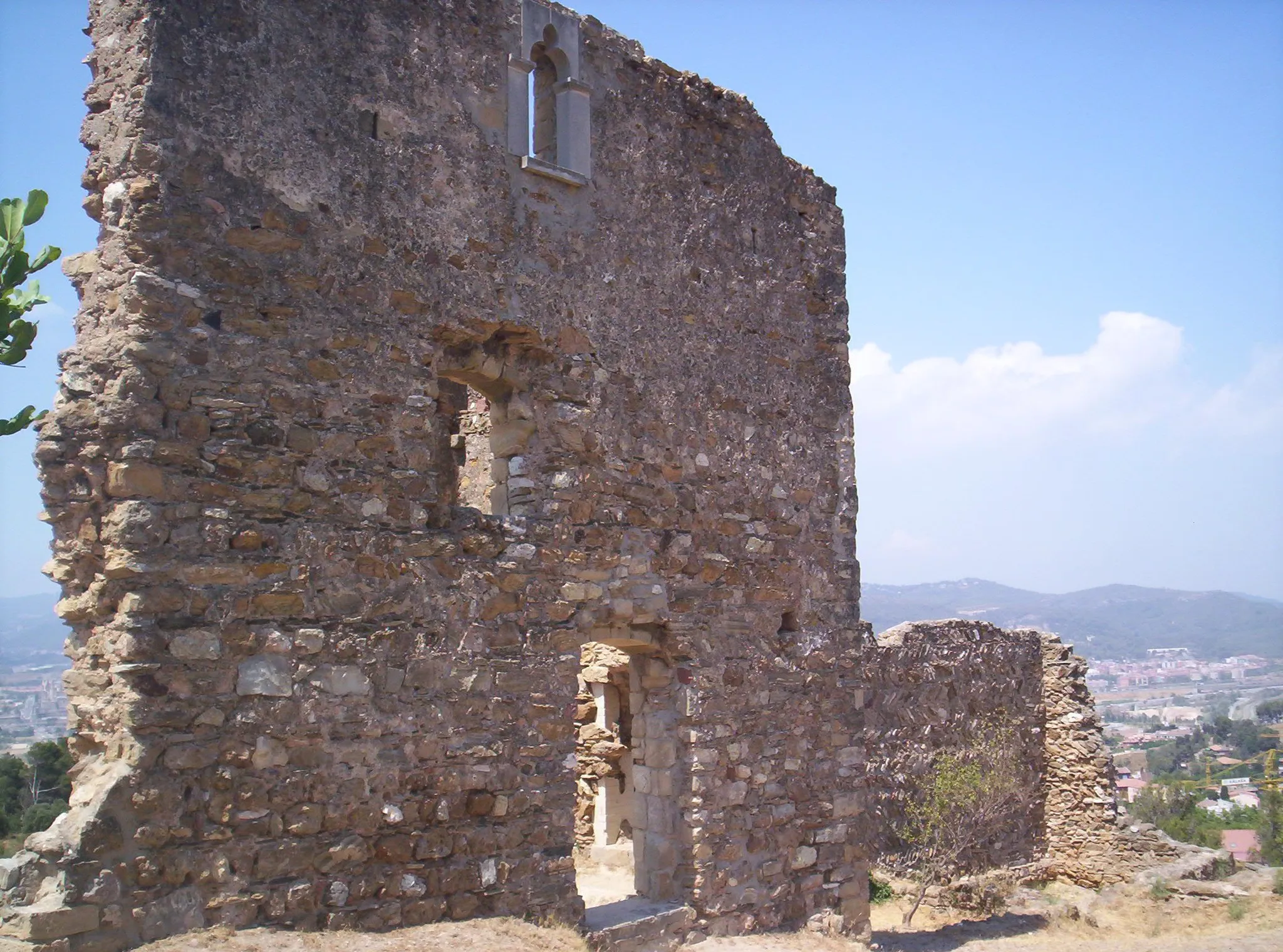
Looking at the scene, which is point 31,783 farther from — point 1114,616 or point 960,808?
point 1114,616

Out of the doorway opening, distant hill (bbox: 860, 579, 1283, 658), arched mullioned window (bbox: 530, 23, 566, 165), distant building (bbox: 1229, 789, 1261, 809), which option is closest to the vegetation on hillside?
the doorway opening

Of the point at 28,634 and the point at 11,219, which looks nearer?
the point at 11,219

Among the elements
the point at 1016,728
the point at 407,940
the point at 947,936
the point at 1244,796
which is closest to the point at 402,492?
the point at 407,940

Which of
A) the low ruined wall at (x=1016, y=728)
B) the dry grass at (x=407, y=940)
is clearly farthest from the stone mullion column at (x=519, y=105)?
the low ruined wall at (x=1016, y=728)

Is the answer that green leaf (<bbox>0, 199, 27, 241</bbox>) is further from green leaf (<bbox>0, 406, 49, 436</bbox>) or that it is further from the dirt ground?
the dirt ground

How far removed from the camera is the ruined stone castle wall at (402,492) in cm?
523

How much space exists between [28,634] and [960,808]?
A: 82718 millimetres

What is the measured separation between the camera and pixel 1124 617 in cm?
17388

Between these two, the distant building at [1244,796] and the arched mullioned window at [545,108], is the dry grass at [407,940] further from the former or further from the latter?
the distant building at [1244,796]

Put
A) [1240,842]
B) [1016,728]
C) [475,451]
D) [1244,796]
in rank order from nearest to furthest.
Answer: [475,451]
[1016,728]
[1240,842]
[1244,796]

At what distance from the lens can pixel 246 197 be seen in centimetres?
566

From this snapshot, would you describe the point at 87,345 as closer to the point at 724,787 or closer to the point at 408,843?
the point at 408,843

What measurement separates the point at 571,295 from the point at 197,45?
2600 mm

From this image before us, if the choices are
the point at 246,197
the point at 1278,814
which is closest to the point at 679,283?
the point at 246,197
